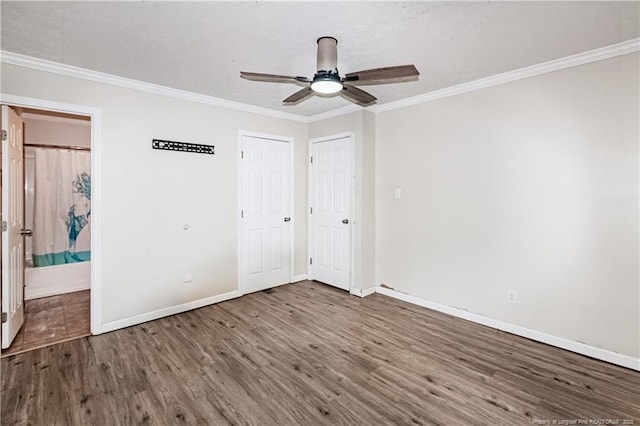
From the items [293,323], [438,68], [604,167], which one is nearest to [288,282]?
[293,323]

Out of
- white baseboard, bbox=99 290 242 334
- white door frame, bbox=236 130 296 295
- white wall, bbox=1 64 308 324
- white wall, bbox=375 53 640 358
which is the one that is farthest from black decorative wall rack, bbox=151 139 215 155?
white wall, bbox=375 53 640 358

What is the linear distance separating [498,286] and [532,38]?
7.33ft

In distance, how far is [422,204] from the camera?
3668 mm

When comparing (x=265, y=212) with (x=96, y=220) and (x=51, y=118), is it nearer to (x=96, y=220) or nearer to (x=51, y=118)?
(x=96, y=220)

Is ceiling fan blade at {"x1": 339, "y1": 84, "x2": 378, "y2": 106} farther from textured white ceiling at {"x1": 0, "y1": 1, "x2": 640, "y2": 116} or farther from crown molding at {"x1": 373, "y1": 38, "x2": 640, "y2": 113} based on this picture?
crown molding at {"x1": 373, "y1": 38, "x2": 640, "y2": 113}

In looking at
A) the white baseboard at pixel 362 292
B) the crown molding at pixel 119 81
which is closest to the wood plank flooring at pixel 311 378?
the white baseboard at pixel 362 292

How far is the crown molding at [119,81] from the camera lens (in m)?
2.55

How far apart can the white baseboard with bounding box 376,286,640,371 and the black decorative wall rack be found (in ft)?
9.97

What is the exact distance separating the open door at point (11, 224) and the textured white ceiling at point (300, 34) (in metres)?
0.79

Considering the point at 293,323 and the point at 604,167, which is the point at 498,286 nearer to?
the point at 604,167

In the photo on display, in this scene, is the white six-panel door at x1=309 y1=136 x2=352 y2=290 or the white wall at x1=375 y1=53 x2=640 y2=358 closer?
the white wall at x1=375 y1=53 x2=640 y2=358

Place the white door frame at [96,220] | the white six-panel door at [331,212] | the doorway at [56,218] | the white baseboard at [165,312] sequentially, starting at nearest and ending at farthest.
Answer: the white door frame at [96,220] → the white baseboard at [165,312] → the doorway at [56,218] → the white six-panel door at [331,212]

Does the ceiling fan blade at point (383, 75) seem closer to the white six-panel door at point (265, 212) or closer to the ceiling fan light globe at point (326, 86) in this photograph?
the ceiling fan light globe at point (326, 86)

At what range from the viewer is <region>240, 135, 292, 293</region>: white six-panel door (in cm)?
410
